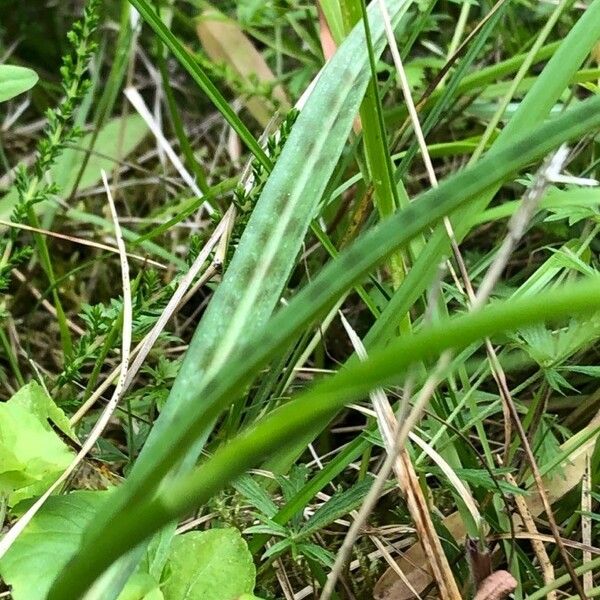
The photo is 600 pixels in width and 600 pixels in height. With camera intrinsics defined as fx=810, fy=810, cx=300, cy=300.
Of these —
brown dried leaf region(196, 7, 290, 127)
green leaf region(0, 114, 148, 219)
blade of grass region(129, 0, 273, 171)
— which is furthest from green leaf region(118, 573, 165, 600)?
brown dried leaf region(196, 7, 290, 127)

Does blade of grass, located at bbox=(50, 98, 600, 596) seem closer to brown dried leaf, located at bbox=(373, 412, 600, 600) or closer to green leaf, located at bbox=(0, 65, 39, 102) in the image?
brown dried leaf, located at bbox=(373, 412, 600, 600)

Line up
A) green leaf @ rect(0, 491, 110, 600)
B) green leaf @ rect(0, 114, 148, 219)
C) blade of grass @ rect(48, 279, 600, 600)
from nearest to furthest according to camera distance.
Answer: blade of grass @ rect(48, 279, 600, 600), green leaf @ rect(0, 491, 110, 600), green leaf @ rect(0, 114, 148, 219)

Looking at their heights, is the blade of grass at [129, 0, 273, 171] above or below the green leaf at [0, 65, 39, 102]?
below

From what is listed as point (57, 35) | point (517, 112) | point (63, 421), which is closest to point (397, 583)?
point (63, 421)

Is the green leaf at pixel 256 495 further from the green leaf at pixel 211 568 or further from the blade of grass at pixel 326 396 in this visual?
the blade of grass at pixel 326 396

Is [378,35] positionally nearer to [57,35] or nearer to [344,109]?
[344,109]

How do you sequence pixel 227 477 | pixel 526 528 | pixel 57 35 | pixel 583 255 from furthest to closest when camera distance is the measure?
pixel 57 35 → pixel 583 255 → pixel 526 528 → pixel 227 477

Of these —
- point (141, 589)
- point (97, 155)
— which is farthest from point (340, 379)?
point (97, 155)
